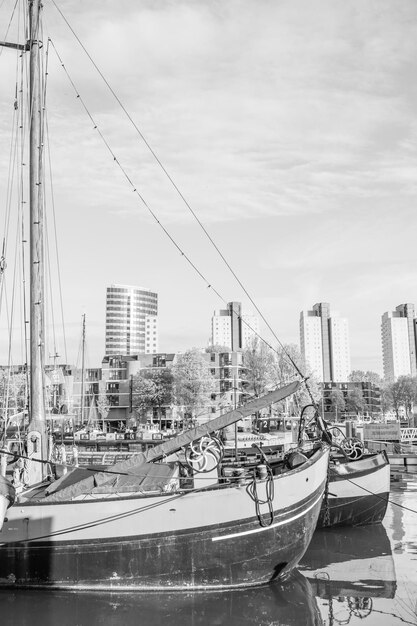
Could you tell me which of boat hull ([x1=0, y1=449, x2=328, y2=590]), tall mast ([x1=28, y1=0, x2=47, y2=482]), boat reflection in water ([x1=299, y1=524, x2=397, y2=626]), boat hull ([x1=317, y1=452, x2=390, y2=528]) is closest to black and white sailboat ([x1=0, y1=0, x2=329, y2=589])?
boat hull ([x1=0, y1=449, x2=328, y2=590])

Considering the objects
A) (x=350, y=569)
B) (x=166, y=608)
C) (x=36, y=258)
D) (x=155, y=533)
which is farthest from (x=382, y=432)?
(x=166, y=608)

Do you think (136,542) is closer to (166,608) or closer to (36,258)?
(166,608)

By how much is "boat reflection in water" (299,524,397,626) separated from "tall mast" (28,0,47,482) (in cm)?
803

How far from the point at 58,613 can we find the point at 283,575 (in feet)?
17.7

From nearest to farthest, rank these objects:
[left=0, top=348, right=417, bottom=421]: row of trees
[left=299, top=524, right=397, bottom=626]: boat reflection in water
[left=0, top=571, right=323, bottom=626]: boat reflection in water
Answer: [left=0, top=571, right=323, bottom=626]: boat reflection in water, [left=299, top=524, right=397, bottom=626]: boat reflection in water, [left=0, top=348, right=417, bottom=421]: row of trees

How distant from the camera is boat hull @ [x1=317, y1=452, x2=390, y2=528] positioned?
1906 cm

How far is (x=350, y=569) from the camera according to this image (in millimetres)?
14781

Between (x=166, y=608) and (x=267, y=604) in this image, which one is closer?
(x=166, y=608)

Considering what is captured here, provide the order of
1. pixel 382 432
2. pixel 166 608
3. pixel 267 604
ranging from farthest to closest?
pixel 382 432 → pixel 267 604 → pixel 166 608

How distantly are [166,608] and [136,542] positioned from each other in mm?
1538

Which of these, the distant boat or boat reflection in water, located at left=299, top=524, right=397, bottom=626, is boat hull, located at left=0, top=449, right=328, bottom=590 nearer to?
boat reflection in water, located at left=299, top=524, right=397, bottom=626

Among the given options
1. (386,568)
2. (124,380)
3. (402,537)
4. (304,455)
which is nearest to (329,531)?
(402,537)

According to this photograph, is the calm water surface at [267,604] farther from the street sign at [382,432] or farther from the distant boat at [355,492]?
the street sign at [382,432]

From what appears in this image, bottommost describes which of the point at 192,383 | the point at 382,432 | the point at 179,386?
the point at 382,432
